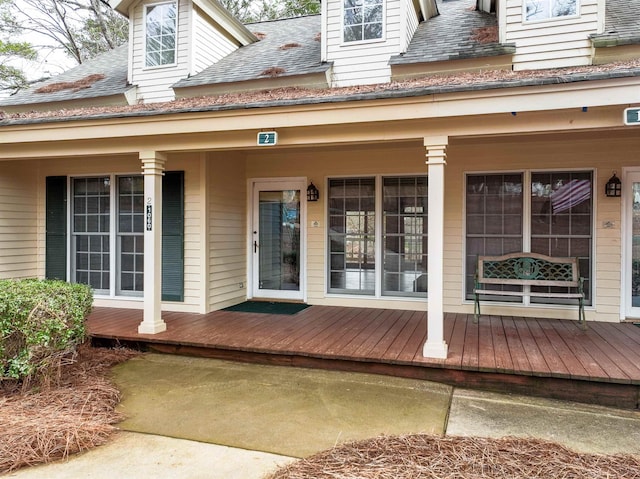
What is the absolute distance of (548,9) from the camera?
4949 mm

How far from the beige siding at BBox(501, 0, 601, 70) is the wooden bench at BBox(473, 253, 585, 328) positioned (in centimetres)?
229

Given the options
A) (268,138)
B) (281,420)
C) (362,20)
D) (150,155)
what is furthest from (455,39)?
(281,420)

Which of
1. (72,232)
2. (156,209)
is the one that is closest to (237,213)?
(156,209)

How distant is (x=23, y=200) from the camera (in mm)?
6070

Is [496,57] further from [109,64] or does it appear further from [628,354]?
[109,64]

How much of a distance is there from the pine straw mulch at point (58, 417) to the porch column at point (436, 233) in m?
2.53

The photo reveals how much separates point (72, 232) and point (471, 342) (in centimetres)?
563

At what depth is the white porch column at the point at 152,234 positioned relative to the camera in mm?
4480

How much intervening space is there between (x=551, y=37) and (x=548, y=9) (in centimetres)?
35

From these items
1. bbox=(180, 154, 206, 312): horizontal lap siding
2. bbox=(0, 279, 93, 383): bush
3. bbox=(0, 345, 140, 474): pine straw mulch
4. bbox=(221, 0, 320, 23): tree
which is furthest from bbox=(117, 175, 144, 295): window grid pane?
bbox=(221, 0, 320, 23): tree

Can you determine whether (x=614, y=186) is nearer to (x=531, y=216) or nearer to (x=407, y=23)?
(x=531, y=216)

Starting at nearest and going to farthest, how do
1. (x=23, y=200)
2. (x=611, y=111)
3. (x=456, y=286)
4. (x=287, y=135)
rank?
(x=611, y=111), (x=287, y=135), (x=456, y=286), (x=23, y=200)

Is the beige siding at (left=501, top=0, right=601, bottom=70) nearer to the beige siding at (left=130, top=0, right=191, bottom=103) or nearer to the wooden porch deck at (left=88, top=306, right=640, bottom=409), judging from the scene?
the wooden porch deck at (left=88, top=306, right=640, bottom=409)

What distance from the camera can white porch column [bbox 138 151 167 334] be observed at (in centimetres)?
448
